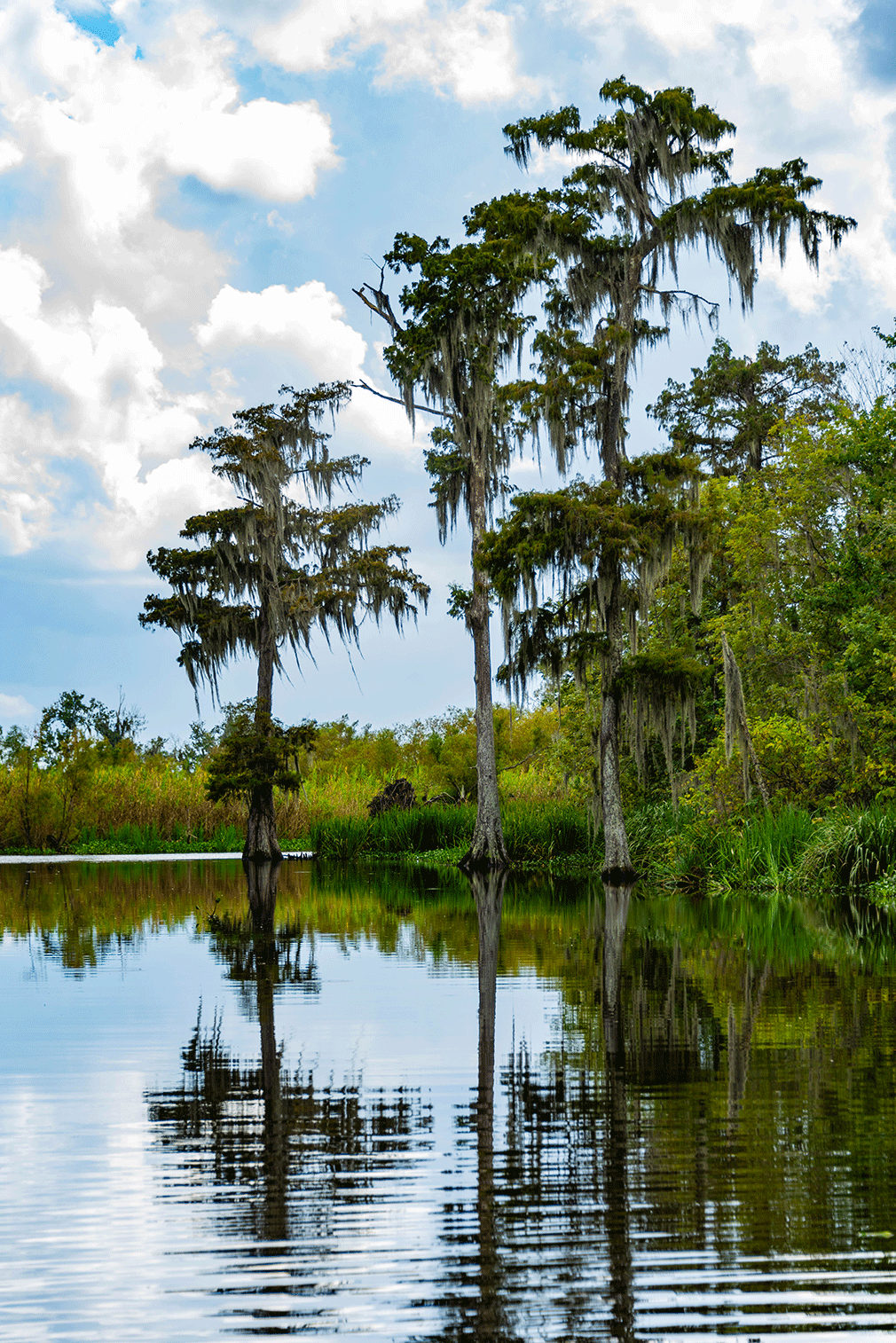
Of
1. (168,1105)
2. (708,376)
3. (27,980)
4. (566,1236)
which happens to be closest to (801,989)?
(168,1105)

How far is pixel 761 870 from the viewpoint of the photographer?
23141mm

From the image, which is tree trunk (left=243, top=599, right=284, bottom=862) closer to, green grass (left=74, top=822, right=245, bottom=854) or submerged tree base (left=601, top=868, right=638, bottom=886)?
green grass (left=74, top=822, right=245, bottom=854)

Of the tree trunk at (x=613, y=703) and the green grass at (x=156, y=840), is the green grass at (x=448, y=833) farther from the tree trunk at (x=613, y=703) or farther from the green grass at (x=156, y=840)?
the tree trunk at (x=613, y=703)

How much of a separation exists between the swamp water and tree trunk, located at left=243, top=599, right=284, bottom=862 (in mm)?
23518

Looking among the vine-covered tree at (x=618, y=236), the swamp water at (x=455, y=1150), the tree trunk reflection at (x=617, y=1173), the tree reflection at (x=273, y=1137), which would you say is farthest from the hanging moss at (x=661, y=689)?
the tree reflection at (x=273, y=1137)

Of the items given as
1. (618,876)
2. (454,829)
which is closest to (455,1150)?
(618,876)

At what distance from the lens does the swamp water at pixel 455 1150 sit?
12.4 feet

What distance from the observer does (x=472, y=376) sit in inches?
1238

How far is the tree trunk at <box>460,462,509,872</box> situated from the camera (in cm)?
3244

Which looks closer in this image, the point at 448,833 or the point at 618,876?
the point at 618,876

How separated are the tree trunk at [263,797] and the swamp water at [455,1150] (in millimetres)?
23518

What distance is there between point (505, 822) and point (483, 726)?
3.18 metres

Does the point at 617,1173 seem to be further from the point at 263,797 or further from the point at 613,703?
the point at 263,797

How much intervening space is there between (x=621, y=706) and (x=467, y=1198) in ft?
74.6
